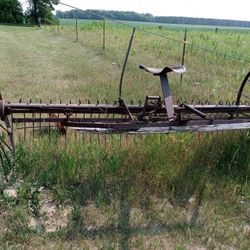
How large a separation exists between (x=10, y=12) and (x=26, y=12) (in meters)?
2.69

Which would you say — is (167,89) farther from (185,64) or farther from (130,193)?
(185,64)

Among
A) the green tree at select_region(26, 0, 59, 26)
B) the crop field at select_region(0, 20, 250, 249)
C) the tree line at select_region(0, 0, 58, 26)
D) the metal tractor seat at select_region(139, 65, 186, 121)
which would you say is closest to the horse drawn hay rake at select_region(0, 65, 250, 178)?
the metal tractor seat at select_region(139, 65, 186, 121)

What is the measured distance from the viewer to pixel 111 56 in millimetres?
11969

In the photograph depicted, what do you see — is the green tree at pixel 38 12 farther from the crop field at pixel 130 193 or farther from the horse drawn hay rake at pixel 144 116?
the horse drawn hay rake at pixel 144 116

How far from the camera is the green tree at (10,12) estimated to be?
4462 centimetres

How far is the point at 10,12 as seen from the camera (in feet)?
148

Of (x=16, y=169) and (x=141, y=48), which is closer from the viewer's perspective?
(x=16, y=169)

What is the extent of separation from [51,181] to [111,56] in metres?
8.96

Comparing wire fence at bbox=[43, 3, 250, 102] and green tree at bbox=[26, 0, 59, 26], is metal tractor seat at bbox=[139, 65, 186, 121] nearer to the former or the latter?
wire fence at bbox=[43, 3, 250, 102]

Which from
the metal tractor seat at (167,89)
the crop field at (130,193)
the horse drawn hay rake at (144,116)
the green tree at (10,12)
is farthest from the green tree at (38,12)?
the metal tractor seat at (167,89)

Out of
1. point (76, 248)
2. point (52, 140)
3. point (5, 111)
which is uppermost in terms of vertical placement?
point (5, 111)

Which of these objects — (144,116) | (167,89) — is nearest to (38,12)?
(144,116)

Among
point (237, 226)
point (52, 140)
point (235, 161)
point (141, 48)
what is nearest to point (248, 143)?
point (235, 161)

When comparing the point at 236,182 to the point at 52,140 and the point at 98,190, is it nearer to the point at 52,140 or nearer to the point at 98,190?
the point at 98,190
